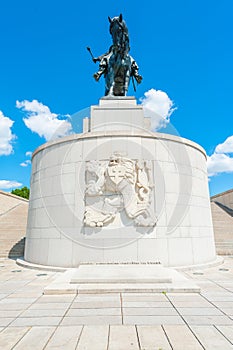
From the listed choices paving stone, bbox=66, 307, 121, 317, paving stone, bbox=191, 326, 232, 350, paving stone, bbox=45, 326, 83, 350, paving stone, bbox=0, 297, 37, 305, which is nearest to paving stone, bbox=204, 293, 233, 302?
paving stone, bbox=191, 326, 232, 350

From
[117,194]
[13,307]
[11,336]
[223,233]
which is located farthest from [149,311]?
[223,233]

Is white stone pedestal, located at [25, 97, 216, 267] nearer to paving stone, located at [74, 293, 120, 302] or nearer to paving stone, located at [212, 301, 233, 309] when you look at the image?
paving stone, located at [74, 293, 120, 302]

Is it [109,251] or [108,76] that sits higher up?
[108,76]

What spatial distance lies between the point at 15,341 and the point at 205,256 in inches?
274

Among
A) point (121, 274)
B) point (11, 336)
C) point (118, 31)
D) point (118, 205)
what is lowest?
point (11, 336)

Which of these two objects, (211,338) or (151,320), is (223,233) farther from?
(211,338)

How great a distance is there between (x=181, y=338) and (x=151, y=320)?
66cm

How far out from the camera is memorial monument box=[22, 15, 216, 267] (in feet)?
24.3

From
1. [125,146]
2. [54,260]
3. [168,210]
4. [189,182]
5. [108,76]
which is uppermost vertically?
[108,76]

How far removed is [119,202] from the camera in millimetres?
7508

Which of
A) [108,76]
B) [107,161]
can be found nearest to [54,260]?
[107,161]

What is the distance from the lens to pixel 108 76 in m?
11.5

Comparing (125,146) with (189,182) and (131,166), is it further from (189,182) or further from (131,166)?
(189,182)

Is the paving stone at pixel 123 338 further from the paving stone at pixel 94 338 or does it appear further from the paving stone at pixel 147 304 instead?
the paving stone at pixel 147 304
